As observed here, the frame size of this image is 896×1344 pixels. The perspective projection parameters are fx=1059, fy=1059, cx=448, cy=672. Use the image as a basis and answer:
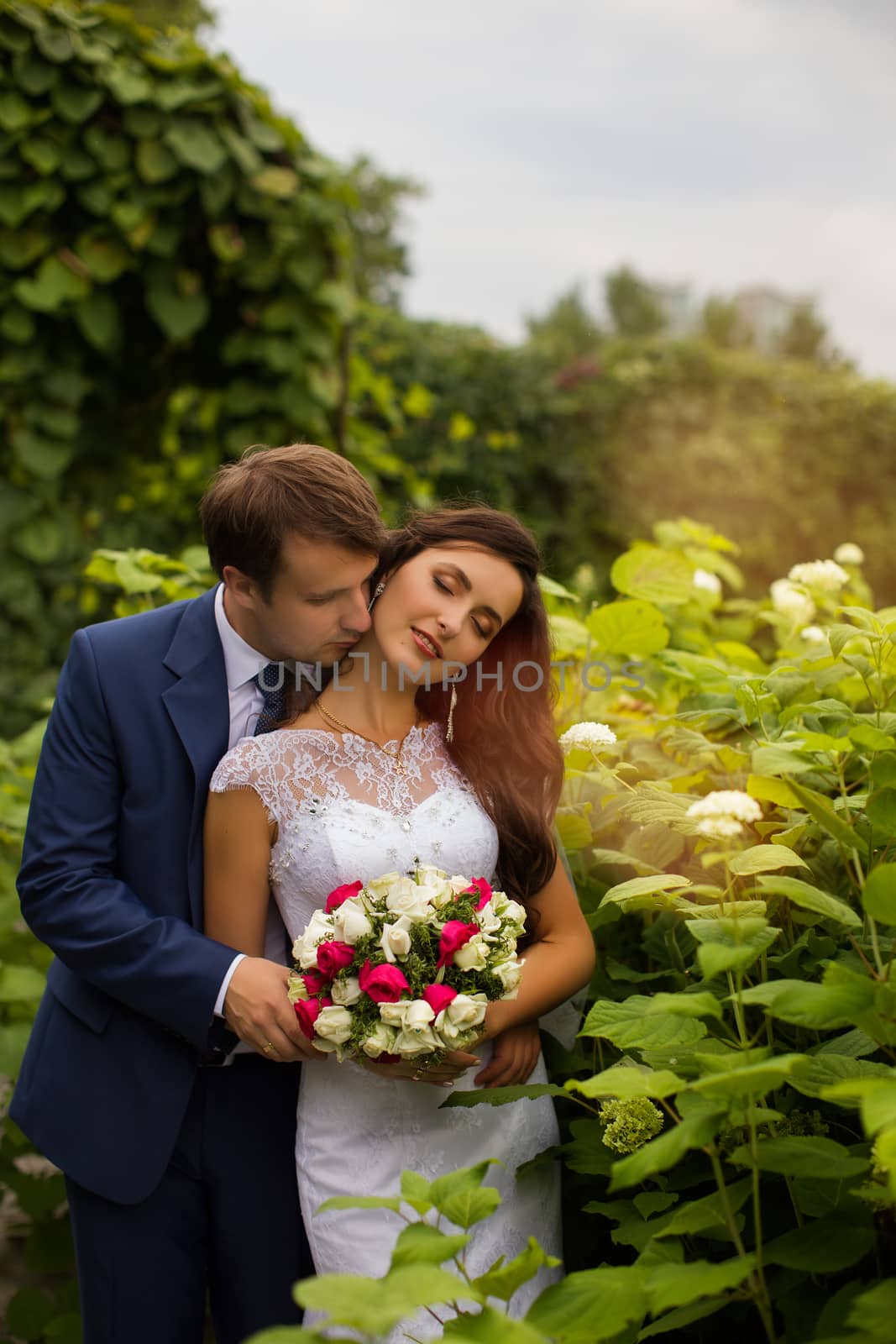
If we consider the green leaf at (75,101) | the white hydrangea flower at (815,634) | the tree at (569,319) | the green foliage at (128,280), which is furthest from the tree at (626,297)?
the white hydrangea flower at (815,634)

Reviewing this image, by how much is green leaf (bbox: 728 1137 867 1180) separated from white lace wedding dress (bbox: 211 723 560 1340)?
2.24 feet

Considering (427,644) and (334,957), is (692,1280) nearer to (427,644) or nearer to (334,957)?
(334,957)

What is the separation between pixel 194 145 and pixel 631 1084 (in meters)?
3.70

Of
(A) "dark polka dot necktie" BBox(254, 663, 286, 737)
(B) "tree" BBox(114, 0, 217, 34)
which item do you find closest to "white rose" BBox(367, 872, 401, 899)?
(A) "dark polka dot necktie" BBox(254, 663, 286, 737)

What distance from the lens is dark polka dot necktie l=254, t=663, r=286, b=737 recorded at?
6.39ft

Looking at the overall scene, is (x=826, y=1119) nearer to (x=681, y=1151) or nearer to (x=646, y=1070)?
(x=646, y=1070)

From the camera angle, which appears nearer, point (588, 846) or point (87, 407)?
point (588, 846)

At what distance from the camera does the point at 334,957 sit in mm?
1490

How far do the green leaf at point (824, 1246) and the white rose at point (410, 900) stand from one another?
60 cm

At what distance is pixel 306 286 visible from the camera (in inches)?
164

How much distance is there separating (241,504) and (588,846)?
37.6 inches

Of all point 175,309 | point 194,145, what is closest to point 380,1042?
point 175,309

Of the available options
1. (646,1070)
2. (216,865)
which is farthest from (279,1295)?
(646,1070)

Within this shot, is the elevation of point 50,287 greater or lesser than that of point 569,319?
lesser
